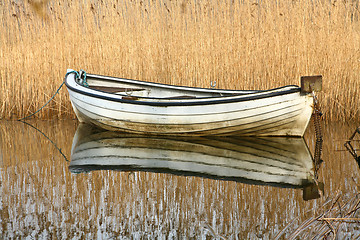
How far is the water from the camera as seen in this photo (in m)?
3.42

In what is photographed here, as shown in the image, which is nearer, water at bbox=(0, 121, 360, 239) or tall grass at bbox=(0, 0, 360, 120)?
water at bbox=(0, 121, 360, 239)

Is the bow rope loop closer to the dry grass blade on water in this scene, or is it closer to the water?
the water

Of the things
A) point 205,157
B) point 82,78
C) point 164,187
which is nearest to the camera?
point 164,187

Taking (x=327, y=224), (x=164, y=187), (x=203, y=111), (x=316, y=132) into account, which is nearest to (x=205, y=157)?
(x=203, y=111)

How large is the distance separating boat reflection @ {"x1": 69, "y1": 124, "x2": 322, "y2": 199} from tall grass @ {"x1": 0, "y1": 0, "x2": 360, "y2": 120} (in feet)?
4.58

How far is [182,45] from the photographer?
25.9 ft

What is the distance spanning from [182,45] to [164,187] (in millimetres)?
3900

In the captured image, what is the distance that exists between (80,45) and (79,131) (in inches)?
63.3

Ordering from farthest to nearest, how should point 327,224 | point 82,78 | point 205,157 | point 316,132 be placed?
point 82,78 → point 316,132 → point 205,157 → point 327,224

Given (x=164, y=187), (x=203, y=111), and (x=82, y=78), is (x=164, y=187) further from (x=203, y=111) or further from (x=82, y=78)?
(x=82, y=78)

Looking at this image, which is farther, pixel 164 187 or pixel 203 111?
pixel 203 111

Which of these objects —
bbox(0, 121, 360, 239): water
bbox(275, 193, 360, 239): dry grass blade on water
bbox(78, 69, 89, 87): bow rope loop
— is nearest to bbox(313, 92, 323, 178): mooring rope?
bbox(0, 121, 360, 239): water

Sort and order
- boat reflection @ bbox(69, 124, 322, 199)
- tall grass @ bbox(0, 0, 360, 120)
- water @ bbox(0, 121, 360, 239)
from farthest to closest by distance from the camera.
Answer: tall grass @ bbox(0, 0, 360, 120) → boat reflection @ bbox(69, 124, 322, 199) → water @ bbox(0, 121, 360, 239)

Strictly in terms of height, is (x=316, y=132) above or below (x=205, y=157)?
above
